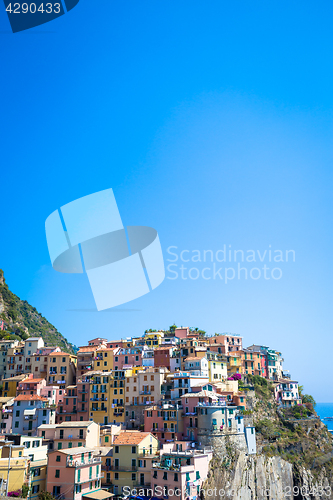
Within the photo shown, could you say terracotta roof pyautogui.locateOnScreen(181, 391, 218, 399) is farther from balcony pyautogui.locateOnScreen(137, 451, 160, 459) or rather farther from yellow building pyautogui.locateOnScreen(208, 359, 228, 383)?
balcony pyautogui.locateOnScreen(137, 451, 160, 459)

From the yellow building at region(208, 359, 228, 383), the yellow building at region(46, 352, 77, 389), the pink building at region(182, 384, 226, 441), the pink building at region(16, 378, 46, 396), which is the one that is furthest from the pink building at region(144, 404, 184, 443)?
the yellow building at region(46, 352, 77, 389)

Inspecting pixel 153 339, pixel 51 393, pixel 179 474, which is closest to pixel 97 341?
pixel 153 339

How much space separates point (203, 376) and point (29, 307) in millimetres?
76945

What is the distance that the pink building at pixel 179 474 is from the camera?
138ft

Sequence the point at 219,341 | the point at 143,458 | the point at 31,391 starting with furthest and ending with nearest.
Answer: the point at 219,341
the point at 31,391
the point at 143,458

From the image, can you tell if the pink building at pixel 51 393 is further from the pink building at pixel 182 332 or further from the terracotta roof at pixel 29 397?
the pink building at pixel 182 332

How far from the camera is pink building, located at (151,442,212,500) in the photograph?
138ft

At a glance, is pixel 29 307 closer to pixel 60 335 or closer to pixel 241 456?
A: pixel 60 335

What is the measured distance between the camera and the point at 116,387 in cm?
5825

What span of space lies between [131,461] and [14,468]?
40.1 ft

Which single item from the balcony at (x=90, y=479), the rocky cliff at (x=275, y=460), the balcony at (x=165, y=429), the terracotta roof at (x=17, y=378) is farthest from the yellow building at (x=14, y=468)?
the terracotta roof at (x=17, y=378)

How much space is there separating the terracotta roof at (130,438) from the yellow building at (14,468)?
10.0 metres

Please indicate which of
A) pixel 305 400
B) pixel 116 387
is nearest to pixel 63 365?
pixel 116 387

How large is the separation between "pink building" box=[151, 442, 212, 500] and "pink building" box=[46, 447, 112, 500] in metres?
4.84
